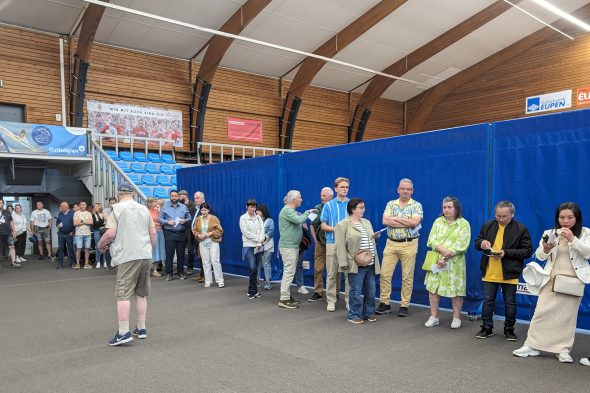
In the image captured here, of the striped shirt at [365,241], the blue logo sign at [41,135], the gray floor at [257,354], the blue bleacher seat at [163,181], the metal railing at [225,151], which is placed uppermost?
the metal railing at [225,151]

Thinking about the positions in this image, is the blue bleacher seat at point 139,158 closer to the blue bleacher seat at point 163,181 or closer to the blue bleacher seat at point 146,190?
the blue bleacher seat at point 163,181

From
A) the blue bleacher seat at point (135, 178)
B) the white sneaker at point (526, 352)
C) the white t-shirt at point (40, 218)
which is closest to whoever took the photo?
the white sneaker at point (526, 352)

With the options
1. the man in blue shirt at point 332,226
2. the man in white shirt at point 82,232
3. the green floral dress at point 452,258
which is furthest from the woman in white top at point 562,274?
the man in white shirt at point 82,232

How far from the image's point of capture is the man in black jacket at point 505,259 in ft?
12.6

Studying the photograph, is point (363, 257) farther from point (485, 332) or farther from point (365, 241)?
point (485, 332)

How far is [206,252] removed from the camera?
22.2ft

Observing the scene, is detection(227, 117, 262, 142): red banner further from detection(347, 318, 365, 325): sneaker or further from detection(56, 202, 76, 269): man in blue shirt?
detection(347, 318, 365, 325): sneaker

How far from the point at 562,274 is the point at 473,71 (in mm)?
15938

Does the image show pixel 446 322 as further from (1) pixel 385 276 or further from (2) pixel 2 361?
(2) pixel 2 361

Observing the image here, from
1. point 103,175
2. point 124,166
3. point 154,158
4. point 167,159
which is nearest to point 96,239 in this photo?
point 103,175

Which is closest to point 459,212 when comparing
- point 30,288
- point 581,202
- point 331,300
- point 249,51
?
point 581,202

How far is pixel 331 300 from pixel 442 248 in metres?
1.52

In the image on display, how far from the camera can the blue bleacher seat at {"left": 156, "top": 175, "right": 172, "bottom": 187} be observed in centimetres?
1089

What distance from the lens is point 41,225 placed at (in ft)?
34.1
